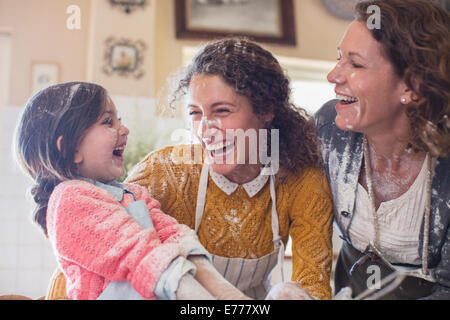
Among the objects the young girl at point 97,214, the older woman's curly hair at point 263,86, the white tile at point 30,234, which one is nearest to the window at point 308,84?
the older woman's curly hair at point 263,86

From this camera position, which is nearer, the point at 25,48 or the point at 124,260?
the point at 124,260

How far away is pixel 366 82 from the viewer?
69 centimetres

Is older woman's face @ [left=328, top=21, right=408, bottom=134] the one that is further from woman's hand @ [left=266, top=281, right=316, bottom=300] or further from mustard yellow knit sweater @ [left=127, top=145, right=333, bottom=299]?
woman's hand @ [left=266, top=281, right=316, bottom=300]

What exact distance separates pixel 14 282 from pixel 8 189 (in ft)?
0.48

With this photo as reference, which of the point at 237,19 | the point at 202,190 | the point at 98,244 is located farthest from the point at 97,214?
the point at 237,19

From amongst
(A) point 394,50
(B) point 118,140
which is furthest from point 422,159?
(B) point 118,140

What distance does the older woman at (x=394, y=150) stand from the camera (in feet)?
2.27

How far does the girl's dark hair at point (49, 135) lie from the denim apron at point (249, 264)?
0.25 meters

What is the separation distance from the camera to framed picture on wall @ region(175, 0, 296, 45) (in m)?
0.92

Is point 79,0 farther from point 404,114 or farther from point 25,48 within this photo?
point 404,114

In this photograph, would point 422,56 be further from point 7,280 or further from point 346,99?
point 7,280

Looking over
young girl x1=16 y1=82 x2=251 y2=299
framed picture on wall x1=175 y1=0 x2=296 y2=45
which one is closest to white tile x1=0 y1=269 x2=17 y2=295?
young girl x1=16 y1=82 x2=251 y2=299

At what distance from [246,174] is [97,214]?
32 centimetres

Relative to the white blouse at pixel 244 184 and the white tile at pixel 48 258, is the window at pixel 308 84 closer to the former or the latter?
the white blouse at pixel 244 184
